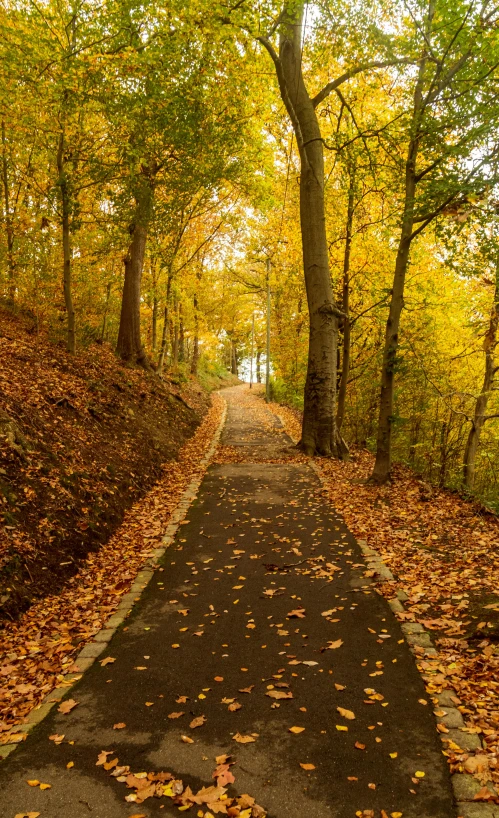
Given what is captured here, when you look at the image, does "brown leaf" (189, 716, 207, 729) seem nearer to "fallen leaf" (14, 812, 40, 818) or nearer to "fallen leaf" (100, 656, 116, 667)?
"fallen leaf" (14, 812, 40, 818)

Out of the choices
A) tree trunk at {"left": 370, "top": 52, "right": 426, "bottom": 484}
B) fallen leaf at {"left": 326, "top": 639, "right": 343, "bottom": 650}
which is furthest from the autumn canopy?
fallen leaf at {"left": 326, "top": 639, "right": 343, "bottom": 650}

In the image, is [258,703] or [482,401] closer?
[258,703]

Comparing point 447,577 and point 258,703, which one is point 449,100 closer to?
point 447,577

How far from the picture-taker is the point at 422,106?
772 centimetres

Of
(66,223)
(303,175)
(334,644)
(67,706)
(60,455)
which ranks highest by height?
(303,175)

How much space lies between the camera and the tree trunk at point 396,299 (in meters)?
8.11

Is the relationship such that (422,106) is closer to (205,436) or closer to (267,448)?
(267,448)

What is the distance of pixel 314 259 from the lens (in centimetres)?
1239

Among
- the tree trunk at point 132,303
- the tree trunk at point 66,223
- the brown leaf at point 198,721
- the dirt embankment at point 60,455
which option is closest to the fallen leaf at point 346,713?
the brown leaf at point 198,721

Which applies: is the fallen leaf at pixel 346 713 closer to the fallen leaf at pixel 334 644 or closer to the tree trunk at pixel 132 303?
the fallen leaf at pixel 334 644

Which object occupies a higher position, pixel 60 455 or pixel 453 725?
pixel 60 455

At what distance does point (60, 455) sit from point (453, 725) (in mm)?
6245

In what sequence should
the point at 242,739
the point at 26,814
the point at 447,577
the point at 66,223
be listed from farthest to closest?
1. the point at 66,223
2. the point at 447,577
3. the point at 242,739
4. the point at 26,814

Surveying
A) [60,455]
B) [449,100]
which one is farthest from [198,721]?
[449,100]
